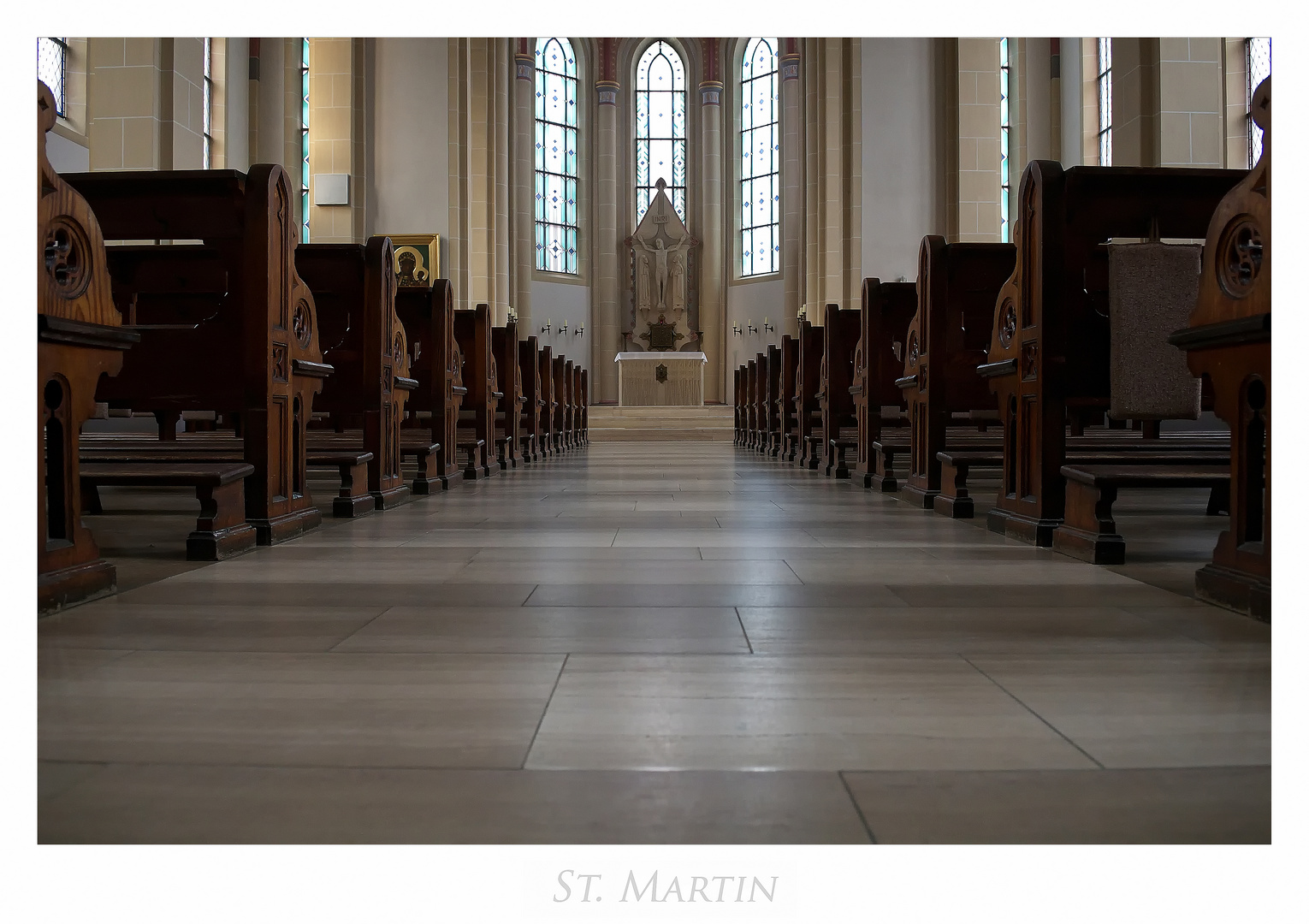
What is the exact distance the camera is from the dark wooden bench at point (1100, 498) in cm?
239

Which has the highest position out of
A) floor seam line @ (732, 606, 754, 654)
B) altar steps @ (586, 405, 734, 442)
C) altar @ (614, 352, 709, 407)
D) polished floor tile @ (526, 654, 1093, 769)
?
altar @ (614, 352, 709, 407)

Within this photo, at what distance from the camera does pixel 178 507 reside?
148 inches

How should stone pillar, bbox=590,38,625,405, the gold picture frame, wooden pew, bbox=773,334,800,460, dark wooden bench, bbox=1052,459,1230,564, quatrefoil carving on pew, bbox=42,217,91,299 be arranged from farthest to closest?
stone pillar, bbox=590,38,625,405 → the gold picture frame → wooden pew, bbox=773,334,800,460 → dark wooden bench, bbox=1052,459,1230,564 → quatrefoil carving on pew, bbox=42,217,91,299

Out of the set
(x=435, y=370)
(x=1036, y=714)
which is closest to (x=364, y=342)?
(x=435, y=370)

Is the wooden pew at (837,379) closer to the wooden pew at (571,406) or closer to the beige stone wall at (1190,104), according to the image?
the beige stone wall at (1190,104)

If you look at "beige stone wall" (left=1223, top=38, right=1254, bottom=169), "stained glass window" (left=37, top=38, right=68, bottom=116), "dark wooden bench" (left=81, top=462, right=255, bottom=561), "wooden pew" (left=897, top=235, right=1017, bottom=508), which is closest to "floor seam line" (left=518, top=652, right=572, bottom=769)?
"dark wooden bench" (left=81, top=462, right=255, bottom=561)

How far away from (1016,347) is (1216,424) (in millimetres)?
3891

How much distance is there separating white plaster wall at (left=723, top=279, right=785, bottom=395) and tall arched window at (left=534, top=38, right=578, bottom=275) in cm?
326

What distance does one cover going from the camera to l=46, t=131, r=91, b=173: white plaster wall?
35.7ft

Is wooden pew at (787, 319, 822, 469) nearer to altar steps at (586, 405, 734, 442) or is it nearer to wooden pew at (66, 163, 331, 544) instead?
wooden pew at (66, 163, 331, 544)

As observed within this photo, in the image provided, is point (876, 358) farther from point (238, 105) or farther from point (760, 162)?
point (760, 162)

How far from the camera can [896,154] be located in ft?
44.4

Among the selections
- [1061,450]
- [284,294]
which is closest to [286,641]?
[284,294]

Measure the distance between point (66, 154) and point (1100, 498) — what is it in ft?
39.2
